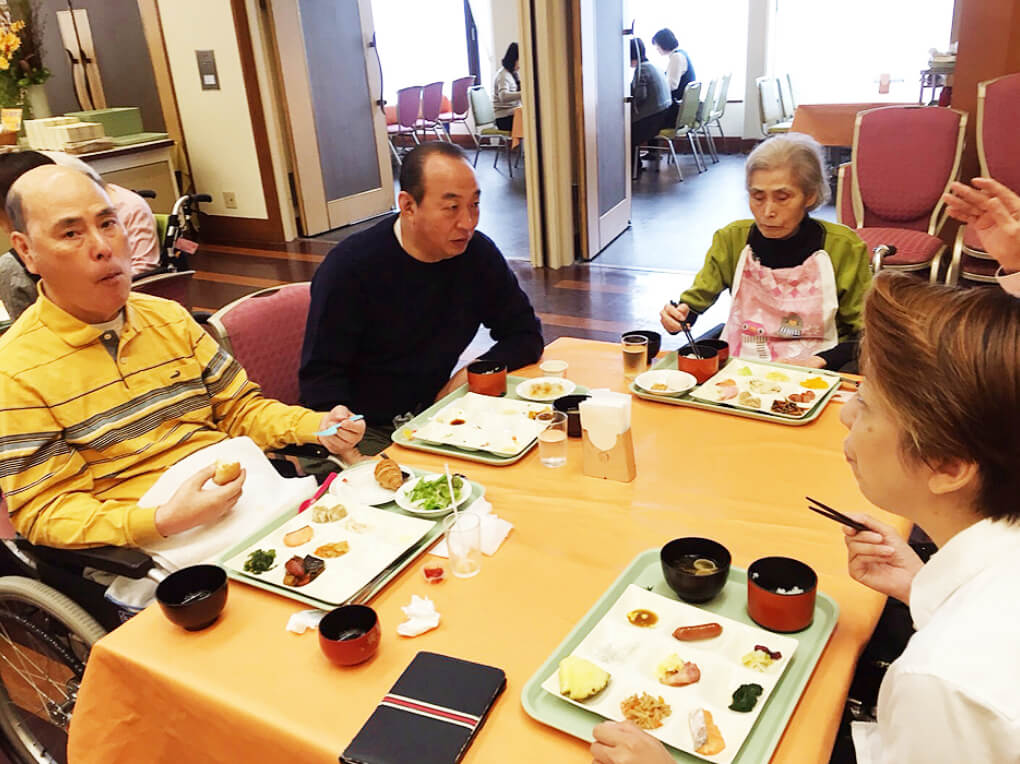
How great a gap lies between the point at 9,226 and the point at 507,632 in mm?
1468

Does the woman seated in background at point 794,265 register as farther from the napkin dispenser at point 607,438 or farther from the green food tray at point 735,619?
the green food tray at point 735,619

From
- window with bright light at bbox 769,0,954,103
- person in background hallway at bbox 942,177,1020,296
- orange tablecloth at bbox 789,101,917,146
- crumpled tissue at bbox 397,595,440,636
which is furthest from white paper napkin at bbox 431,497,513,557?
window with bright light at bbox 769,0,954,103

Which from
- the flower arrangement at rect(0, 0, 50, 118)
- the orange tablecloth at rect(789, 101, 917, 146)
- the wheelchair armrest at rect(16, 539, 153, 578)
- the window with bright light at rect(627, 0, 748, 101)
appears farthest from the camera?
the window with bright light at rect(627, 0, 748, 101)

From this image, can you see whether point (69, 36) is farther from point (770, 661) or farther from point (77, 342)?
point (770, 661)

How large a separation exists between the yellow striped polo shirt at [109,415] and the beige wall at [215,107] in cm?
524

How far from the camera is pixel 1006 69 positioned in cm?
414

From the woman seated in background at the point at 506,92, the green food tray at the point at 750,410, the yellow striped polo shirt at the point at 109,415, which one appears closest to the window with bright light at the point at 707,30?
the woman seated in background at the point at 506,92

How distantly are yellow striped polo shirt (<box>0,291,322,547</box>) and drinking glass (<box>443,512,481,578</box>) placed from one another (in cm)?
58

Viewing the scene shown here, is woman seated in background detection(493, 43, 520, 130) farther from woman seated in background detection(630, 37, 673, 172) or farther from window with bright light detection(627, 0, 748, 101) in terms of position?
woman seated in background detection(630, 37, 673, 172)

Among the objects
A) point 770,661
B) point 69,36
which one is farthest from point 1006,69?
point 69,36

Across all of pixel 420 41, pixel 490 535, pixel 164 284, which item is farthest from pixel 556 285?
pixel 420 41

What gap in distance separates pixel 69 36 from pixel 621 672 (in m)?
8.06

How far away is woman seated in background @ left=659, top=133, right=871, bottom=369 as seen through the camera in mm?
2332

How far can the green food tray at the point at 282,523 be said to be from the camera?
4.01ft
